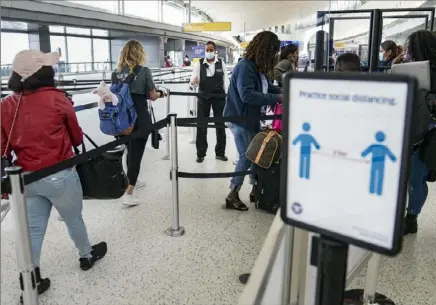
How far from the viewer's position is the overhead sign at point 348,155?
870mm

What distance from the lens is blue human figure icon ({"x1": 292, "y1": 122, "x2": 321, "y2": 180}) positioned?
100 centimetres

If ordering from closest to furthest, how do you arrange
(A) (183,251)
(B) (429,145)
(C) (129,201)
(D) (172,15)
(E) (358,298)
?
(E) (358,298) → (B) (429,145) → (A) (183,251) → (C) (129,201) → (D) (172,15)

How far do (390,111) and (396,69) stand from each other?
1996mm

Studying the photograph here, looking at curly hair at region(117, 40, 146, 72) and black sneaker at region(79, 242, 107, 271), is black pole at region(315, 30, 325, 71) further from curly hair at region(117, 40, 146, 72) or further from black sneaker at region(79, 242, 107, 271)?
black sneaker at region(79, 242, 107, 271)

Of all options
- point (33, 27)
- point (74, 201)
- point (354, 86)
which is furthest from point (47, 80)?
point (33, 27)

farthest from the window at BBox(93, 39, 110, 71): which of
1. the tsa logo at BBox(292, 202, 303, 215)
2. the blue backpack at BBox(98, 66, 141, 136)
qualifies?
the tsa logo at BBox(292, 202, 303, 215)

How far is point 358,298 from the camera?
2230 millimetres

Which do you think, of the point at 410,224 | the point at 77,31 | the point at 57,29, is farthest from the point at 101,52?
the point at 410,224

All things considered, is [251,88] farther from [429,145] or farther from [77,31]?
[77,31]

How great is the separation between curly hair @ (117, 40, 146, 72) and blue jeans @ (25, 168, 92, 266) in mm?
1492

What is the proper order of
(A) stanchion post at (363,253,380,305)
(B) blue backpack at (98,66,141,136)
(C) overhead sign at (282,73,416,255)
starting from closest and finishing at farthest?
(C) overhead sign at (282,73,416,255), (A) stanchion post at (363,253,380,305), (B) blue backpack at (98,66,141,136)

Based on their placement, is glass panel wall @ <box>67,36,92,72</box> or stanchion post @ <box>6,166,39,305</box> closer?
stanchion post @ <box>6,166,39,305</box>

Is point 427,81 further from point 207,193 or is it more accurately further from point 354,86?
point 207,193

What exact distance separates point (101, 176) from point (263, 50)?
169 cm
